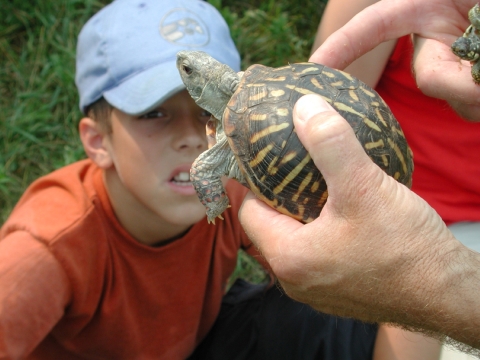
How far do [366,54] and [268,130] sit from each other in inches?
26.0

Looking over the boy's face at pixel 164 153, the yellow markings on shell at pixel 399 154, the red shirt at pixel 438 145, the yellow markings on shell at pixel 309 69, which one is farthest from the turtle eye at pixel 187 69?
the red shirt at pixel 438 145

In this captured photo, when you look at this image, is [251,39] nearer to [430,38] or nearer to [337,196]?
[430,38]

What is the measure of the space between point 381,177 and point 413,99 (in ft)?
2.50

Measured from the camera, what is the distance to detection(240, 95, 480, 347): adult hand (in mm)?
868

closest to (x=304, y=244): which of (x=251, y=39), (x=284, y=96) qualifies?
(x=284, y=96)

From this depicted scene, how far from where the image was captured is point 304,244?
0.92m

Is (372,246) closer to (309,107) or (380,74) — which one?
(309,107)

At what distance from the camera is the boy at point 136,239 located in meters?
1.39

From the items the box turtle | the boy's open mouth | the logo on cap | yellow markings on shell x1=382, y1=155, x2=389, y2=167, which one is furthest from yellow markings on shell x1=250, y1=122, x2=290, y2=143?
the logo on cap

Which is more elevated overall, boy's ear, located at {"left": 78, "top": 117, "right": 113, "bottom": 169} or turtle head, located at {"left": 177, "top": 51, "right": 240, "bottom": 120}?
turtle head, located at {"left": 177, "top": 51, "right": 240, "bottom": 120}

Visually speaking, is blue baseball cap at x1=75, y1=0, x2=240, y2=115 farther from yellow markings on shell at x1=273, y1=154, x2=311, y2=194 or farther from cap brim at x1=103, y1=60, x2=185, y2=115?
yellow markings on shell at x1=273, y1=154, x2=311, y2=194

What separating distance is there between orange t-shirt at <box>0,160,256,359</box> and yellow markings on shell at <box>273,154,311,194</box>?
68 centimetres

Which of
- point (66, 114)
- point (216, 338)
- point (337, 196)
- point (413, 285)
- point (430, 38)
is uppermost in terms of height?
point (430, 38)

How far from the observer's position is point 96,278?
1500 millimetres
